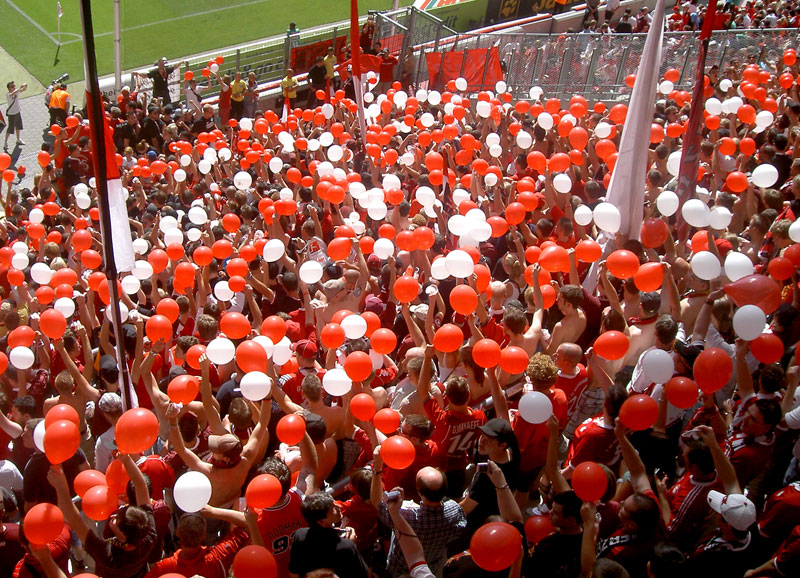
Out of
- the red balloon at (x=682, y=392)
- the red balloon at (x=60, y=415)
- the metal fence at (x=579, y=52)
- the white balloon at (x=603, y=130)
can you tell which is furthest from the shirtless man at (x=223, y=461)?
the metal fence at (x=579, y=52)

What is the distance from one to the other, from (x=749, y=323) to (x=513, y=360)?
52.8 inches

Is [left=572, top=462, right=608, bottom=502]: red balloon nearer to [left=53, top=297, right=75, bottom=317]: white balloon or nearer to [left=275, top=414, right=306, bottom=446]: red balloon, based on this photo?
[left=275, top=414, right=306, bottom=446]: red balloon

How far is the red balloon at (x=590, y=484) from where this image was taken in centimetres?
310

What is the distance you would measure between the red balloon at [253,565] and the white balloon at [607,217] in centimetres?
376

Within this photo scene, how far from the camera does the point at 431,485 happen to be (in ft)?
10.4

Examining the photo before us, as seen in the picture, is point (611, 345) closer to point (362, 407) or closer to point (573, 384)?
point (573, 384)

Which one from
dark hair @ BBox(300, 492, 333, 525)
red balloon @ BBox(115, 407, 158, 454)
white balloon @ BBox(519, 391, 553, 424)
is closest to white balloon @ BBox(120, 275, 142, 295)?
red balloon @ BBox(115, 407, 158, 454)

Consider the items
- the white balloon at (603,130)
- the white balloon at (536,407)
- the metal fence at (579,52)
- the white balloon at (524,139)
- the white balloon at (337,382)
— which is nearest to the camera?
the white balloon at (536,407)

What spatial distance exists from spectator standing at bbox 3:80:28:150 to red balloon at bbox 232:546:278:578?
540 inches

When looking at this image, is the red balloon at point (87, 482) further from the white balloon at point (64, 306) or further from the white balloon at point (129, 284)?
the white balloon at point (129, 284)

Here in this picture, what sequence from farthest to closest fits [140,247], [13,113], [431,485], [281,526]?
[13,113]
[140,247]
[281,526]
[431,485]

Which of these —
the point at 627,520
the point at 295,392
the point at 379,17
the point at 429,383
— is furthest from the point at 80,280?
the point at 379,17

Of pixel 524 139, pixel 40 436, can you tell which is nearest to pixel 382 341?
pixel 40 436

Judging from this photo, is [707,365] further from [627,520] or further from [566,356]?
[627,520]
